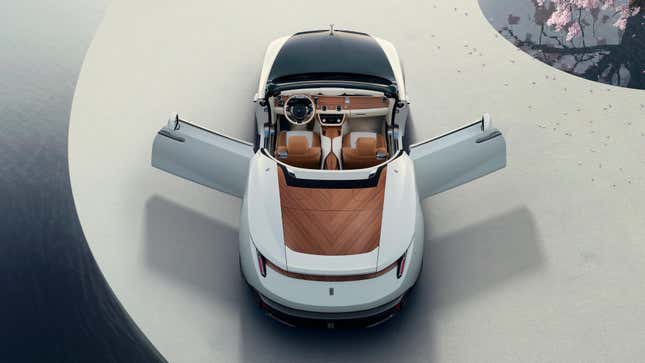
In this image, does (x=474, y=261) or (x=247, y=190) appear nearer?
(x=247, y=190)

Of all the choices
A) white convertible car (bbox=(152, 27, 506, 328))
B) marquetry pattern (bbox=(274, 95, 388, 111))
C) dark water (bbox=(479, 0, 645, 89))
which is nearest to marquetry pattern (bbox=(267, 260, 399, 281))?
white convertible car (bbox=(152, 27, 506, 328))

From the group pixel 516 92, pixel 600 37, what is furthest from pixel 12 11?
pixel 600 37

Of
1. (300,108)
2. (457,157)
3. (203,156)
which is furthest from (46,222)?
(457,157)

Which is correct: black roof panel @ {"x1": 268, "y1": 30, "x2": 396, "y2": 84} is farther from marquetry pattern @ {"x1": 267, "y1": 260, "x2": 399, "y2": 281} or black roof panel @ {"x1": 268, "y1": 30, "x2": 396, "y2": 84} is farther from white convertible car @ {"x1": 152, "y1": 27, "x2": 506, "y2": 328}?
marquetry pattern @ {"x1": 267, "y1": 260, "x2": 399, "y2": 281}

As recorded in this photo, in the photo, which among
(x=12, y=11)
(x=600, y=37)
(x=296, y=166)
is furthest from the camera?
(x=12, y=11)

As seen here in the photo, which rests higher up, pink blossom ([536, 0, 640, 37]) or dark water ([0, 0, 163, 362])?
pink blossom ([536, 0, 640, 37])

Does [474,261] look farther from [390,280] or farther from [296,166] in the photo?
[296,166]
